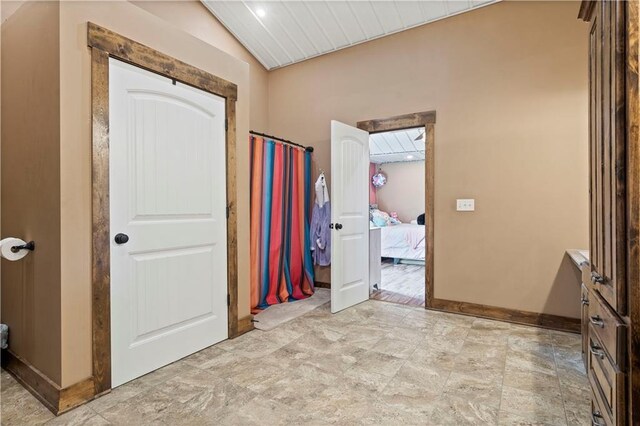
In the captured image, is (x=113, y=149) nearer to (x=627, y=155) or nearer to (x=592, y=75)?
(x=627, y=155)

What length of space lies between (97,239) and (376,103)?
3.17 m

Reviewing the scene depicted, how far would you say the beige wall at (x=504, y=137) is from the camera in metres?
2.95

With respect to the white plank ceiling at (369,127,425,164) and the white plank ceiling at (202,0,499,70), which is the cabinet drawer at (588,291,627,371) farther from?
the white plank ceiling at (369,127,425,164)

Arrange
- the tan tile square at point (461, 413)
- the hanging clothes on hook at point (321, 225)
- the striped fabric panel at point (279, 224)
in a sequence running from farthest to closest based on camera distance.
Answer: the hanging clothes on hook at point (321, 225) < the striped fabric panel at point (279, 224) < the tan tile square at point (461, 413)

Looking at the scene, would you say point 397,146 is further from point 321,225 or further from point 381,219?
point 321,225

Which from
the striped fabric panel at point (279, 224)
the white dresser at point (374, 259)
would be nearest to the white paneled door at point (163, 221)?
the striped fabric panel at point (279, 224)

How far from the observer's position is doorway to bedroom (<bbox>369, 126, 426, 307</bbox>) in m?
4.39

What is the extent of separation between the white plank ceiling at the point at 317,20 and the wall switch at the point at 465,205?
1.93 m

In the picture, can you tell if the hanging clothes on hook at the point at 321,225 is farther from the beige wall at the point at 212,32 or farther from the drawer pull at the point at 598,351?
the drawer pull at the point at 598,351

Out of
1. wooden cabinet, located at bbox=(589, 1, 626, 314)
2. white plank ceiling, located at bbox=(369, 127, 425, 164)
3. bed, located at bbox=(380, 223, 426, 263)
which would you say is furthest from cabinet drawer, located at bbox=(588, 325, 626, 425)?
white plank ceiling, located at bbox=(369, 127, 425, 164)

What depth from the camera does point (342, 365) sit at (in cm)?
230

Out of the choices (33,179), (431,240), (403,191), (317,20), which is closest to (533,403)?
(431,240)

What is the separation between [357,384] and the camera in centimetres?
206

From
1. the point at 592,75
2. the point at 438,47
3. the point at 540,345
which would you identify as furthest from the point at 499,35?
the point at 540,345
